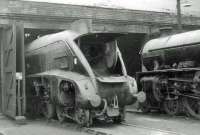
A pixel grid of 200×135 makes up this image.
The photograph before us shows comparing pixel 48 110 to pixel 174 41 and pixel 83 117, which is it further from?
pixel 174 41

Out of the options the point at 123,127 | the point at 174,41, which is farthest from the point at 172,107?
the point at 123,127

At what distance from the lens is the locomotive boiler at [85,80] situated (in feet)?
38.3

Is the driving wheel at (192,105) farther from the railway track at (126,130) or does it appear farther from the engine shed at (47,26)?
the engine shed at (47,26)

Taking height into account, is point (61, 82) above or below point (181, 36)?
below

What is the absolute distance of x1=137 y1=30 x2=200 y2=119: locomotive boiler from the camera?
13844 millimetres

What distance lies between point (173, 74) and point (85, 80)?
4.20 m

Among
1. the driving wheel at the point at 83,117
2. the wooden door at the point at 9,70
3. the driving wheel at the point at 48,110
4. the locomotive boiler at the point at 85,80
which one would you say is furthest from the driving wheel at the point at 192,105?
the wooden door at the point at 9,70

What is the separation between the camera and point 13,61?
14.1 metres

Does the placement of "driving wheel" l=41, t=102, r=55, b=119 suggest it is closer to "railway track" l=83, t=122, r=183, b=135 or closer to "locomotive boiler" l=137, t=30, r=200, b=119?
"railway track" l=83, t=122, r=183, b=135

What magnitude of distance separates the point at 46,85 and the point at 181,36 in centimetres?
485

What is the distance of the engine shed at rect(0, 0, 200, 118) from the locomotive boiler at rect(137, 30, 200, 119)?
2.11 metres

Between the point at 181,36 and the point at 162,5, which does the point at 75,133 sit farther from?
the point at 162,5

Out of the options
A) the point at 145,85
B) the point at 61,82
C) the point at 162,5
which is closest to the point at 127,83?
the point at 61,82

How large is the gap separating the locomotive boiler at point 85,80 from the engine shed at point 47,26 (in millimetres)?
568
